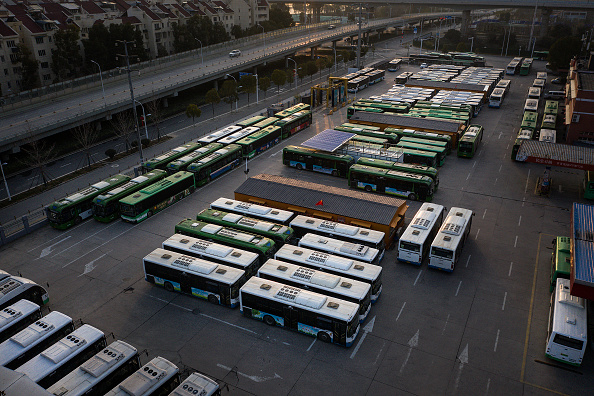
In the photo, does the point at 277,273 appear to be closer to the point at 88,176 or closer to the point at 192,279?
the point at 192,279

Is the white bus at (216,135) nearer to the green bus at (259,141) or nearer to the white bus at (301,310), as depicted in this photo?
the green bus at (259,141)

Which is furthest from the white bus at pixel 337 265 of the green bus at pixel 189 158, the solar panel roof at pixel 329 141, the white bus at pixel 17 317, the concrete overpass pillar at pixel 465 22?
the concrete overpass pillar at pixel 465 22

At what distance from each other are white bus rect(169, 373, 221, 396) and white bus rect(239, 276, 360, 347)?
742 centimetres

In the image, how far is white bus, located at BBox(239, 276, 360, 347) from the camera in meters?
28.5

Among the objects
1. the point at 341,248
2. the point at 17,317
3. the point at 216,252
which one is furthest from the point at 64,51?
the point at 341,248

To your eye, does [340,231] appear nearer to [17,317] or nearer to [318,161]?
[318,161]

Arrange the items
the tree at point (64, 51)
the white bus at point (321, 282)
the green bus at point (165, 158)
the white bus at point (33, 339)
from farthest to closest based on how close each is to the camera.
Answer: the tree at point (64, 51) < the green bus at point (165, 158) < the white bus at point (321, 282) < the white bus at point (33, 339)

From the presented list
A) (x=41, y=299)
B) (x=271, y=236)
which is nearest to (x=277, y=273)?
(x=271, y=236)

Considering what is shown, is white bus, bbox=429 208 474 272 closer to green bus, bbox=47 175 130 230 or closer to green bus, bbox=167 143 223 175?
green bus, bbox=167 143 223 175

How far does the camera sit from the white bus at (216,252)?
33.8m

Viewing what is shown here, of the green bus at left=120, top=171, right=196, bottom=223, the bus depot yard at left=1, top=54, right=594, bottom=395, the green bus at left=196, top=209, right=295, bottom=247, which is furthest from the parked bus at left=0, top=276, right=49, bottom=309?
the green bus at left=196, top=209, right=295, bottom=247

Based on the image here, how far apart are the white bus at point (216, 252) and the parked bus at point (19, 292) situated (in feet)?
30.4

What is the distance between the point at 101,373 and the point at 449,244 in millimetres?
26029

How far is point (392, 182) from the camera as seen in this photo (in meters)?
49.7
